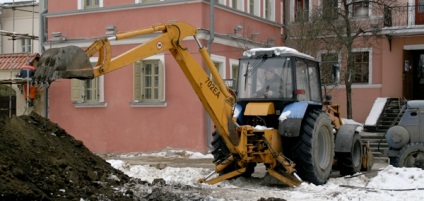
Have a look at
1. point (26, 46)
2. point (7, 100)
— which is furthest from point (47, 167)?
point (26, 46)

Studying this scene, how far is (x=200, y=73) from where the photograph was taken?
11.8 meters

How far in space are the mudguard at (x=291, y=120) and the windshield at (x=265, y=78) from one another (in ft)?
1.41

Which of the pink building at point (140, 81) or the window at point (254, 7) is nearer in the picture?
the pink building at point (140, 81)

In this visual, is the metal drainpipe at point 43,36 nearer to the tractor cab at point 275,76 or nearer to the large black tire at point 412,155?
the tractor cab at point 275,76

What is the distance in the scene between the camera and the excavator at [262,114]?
11695mm

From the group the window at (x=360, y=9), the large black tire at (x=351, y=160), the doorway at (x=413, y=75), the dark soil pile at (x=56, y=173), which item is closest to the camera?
the dark soil pile at (x=56, y=173)

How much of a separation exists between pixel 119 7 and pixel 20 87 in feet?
18.2

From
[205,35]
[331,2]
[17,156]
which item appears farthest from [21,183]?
[331,2]

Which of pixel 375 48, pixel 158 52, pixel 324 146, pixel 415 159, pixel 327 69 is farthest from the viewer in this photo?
pixel 375 48

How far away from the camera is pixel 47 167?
976cm

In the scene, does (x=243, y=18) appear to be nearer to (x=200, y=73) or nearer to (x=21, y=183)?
(x=200, y=73)

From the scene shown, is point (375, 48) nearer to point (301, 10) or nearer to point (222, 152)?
point (301, 10)

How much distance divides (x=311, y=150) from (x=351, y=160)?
1972 mm

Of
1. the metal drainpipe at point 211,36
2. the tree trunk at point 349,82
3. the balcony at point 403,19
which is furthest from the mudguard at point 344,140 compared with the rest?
the balcony at point 403,19
